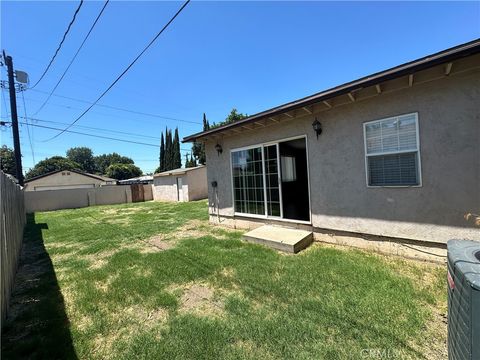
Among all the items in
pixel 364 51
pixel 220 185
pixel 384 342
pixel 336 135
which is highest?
pixel 364 51

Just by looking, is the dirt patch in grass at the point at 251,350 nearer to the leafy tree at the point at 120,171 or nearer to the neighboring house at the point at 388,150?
the neighboring house at the point at 388,150

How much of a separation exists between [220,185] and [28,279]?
196 inches

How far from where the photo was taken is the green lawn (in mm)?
2236

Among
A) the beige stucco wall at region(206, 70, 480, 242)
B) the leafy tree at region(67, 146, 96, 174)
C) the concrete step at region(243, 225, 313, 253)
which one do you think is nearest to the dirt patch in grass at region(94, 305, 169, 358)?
the concrete step at region(243, 225, 313, 253)

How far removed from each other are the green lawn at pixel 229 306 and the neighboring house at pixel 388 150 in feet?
2.56

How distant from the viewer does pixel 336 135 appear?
16.0ft

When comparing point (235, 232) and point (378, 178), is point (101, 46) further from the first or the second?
point (378, 178)

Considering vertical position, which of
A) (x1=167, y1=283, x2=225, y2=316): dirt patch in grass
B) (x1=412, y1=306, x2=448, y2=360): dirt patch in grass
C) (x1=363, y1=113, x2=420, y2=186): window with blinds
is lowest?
(x1=412, y1=306, x2=448, y2=360): dirt patch in grass

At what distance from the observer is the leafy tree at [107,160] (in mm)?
75125

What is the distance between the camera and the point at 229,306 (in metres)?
2.95

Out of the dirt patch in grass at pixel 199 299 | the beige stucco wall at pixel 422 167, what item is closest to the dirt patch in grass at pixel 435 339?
the beige stucco wall at pixel 422 167

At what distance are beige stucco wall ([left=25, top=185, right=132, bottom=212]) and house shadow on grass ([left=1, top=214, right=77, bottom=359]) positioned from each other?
15969 millimetres

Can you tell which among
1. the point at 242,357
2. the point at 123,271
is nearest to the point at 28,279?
the point at 123,271

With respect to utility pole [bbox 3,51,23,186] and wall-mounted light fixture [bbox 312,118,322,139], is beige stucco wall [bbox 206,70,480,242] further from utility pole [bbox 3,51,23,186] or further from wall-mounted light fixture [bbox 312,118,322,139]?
utility pole [bbox 3,51,23,186]
